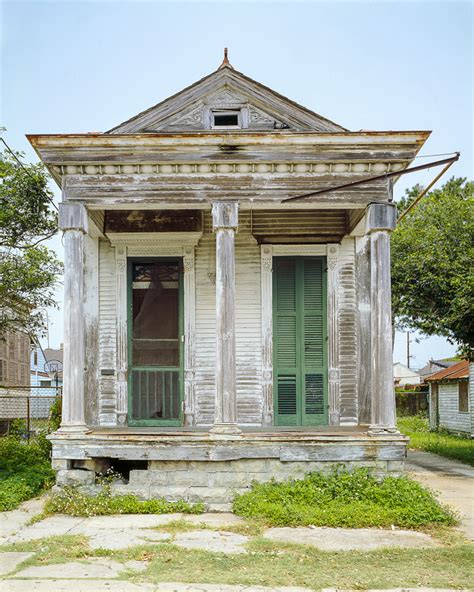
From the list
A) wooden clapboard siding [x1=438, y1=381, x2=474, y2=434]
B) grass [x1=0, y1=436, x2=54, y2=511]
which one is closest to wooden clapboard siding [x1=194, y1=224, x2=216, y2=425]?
grass [x1=0, y1=436, x2=54, y2=511]

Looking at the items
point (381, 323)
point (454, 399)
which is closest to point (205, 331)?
point (381, 323)

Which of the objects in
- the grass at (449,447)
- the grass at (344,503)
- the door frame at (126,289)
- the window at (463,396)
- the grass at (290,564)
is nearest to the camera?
the grass at (290,564)

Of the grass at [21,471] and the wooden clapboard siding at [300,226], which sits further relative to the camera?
the wooden clapboard siding at [300,226]

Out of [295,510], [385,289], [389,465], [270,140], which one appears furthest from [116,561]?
[270,140]

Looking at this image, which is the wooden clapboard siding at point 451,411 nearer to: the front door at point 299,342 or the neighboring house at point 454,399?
the neighboring house at point 454,399

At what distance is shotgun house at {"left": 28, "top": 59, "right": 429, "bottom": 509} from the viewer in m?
9.00

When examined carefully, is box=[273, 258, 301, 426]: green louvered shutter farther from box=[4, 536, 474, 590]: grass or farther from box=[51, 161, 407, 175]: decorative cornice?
box=[4, 536, 474, 590]: grass

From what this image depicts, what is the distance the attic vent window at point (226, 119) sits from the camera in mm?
10516

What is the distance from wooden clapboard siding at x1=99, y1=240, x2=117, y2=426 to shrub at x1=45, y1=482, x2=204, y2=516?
7.11 ft

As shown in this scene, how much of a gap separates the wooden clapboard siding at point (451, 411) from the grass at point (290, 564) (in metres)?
19.3

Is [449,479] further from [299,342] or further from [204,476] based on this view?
[204,476]

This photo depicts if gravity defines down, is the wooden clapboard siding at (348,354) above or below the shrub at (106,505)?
above

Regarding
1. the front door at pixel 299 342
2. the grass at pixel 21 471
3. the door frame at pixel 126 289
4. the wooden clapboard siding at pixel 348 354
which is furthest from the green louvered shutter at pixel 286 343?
the grass at pixel 21 471

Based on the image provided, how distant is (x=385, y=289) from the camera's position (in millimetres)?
9297
